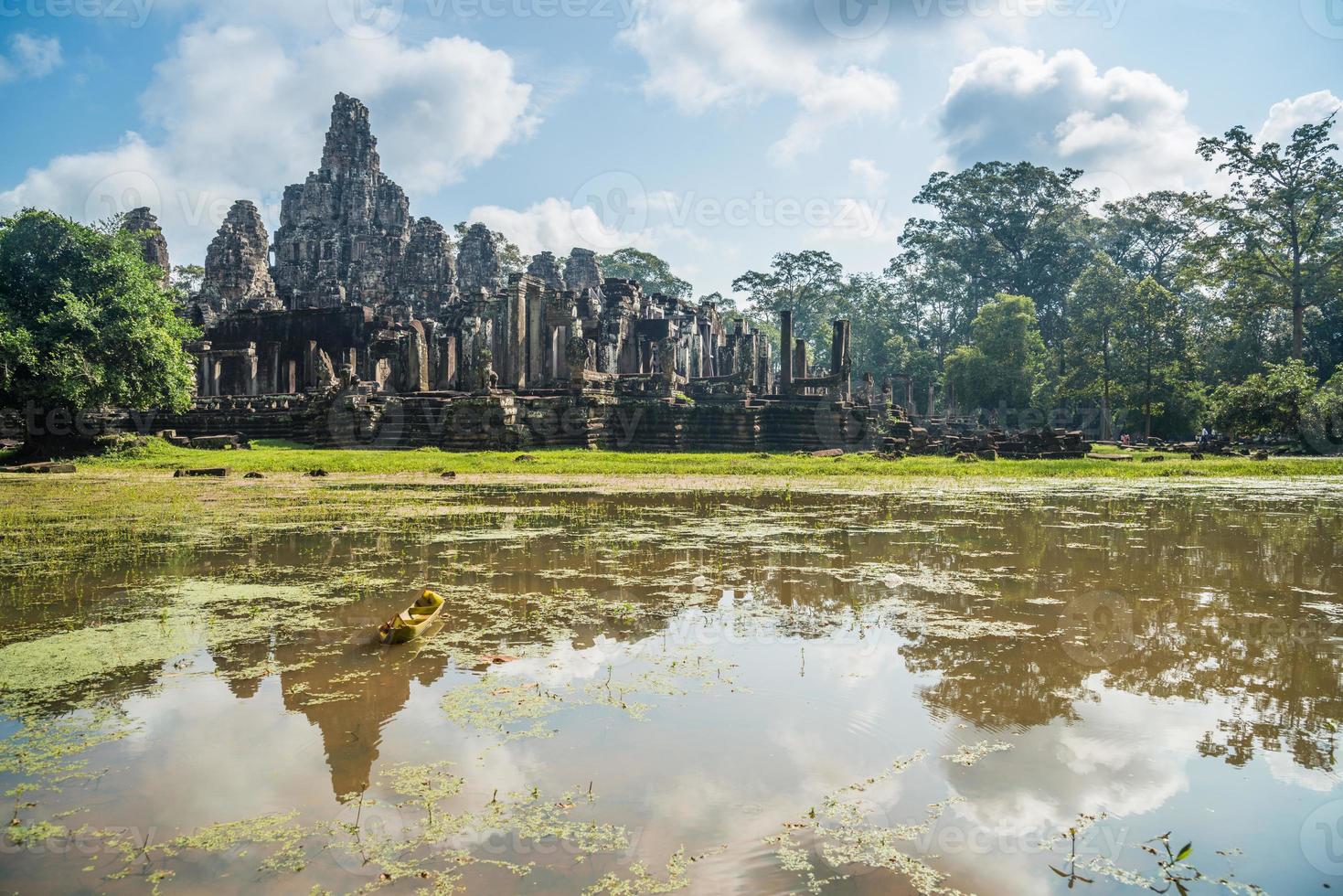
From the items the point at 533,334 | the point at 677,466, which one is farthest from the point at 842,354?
the point at 677,466

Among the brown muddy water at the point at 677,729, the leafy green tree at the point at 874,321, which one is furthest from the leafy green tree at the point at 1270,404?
the leafy green tree at the point at 874,321

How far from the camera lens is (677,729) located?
311cm

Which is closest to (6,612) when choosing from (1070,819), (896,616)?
(896,616)

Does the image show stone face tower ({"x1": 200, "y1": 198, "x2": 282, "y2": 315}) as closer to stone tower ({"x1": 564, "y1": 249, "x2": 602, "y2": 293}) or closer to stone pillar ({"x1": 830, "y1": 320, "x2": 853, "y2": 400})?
stone tower ({"x1": 564, "y1": 249, "x2": 602, "y2": 293})

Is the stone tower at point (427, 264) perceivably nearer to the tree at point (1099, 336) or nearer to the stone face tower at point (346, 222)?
the stone face tower at point (346, 222)

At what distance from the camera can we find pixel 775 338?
255ft

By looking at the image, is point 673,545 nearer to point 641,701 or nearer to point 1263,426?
point 641,701

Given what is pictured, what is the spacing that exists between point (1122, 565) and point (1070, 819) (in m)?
4.52

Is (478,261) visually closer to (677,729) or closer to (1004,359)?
(1004,359)

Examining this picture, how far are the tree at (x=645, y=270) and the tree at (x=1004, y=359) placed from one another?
4170cm

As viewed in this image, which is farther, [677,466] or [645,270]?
[645,270]

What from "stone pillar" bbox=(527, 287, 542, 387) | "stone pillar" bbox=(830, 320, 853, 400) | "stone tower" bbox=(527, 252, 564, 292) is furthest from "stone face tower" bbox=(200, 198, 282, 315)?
"stone pillar" bbox=(830, 320, 853, 400)

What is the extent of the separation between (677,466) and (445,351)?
56.2 feet

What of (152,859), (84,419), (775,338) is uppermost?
(775,338)
